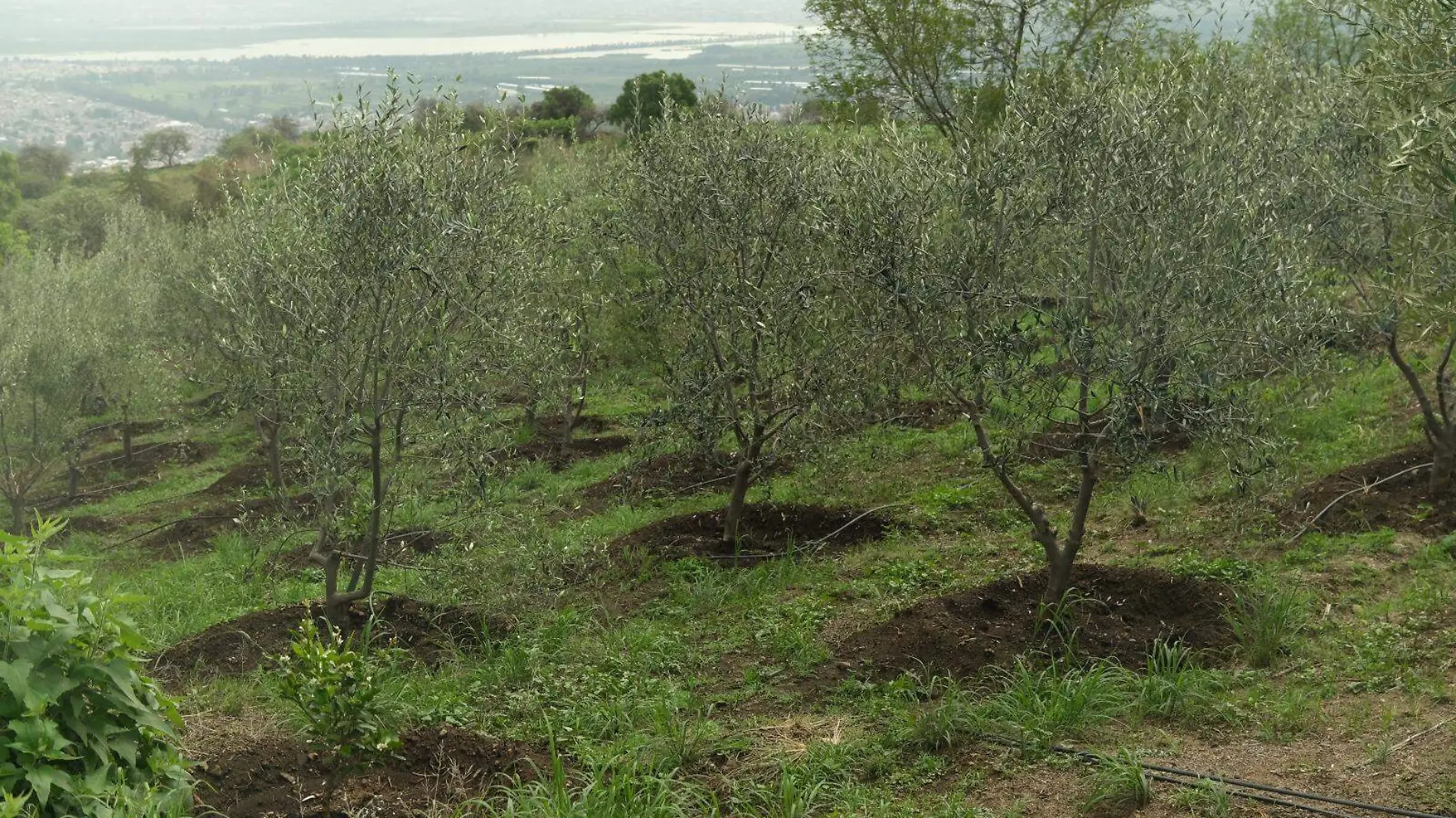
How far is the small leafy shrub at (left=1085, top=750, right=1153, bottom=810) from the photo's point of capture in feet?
18.8

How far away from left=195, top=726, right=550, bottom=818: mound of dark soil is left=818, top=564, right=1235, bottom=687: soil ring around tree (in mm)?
2442

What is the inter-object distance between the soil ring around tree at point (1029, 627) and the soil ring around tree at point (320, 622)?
321 centimetres

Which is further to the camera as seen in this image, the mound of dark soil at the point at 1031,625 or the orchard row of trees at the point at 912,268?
the mound of dark soil at the point at 1031,625

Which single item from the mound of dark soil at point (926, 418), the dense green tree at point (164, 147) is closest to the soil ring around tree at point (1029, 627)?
the mound of dark soil at point (926, 418)

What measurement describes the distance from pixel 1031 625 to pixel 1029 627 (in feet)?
0.15

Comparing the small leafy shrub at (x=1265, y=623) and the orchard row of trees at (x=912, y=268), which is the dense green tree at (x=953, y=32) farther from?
the small leafy shrub at (x=1265, y=623)

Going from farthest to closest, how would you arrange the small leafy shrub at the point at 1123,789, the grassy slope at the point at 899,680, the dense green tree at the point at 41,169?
the dense green tree at the point at 41,169
the grassy slope at the point at 899,680
the small leafy shrub at the point at 1123,789

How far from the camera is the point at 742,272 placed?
1107 centimetres

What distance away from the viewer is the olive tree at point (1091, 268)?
7.13 metres

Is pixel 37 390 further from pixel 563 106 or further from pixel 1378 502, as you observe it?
pixel 563 106

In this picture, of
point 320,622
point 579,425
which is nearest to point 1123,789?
point 320,622

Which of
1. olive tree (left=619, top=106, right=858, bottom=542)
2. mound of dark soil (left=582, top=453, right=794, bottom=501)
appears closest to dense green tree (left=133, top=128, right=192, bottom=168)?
mound of dark soil (left=582, top=453, right=794, bottom=501)

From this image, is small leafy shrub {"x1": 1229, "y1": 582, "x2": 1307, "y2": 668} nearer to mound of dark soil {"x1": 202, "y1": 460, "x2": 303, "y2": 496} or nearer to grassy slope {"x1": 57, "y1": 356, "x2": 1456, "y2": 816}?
grassy slope {"x1": 57, "y1": 356, "x2": 1456, "y2": 816}

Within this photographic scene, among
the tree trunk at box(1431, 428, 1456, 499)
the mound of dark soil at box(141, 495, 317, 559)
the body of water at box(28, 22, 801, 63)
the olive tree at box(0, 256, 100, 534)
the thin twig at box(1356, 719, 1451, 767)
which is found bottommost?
the mound of dark soil at box(141, 495, 317, 559)
